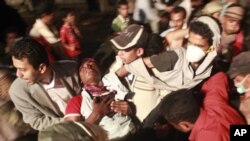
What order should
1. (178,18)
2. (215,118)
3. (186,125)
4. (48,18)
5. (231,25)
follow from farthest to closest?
(48,18) → (178,18) → (231,25) → (186,125) → (215,118)

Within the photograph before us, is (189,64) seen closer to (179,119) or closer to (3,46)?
(179,119)

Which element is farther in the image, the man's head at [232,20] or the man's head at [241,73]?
the man's head at [232,20]

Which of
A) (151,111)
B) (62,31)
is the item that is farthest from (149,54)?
(62,31)

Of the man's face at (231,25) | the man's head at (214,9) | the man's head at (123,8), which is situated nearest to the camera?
the man's face at (231,25)

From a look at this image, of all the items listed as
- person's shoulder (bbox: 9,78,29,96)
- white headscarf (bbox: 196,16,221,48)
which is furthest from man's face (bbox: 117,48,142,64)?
person's shoulder (bbox: 9,78,29,96)

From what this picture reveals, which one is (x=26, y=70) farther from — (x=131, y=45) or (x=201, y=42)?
(x=201, y=42)

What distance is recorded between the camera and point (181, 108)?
238cm

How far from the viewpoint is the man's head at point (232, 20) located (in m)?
3.62

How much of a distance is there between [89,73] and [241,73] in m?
1.13

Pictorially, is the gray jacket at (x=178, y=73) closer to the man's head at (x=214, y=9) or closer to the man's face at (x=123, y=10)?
the man's head at (x=214, y=9)

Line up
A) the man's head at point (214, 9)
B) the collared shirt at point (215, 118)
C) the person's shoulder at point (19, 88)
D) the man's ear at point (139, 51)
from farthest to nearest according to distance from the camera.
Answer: the man's head at point (214, 9), the man's ear at point (139, 51), the person's shoulder at point (19, 88), the collared shirt at point (215, 118)

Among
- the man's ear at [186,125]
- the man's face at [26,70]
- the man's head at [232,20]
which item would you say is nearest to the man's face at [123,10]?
the man's head at [232,20]

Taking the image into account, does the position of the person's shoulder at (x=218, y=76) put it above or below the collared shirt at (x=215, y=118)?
above

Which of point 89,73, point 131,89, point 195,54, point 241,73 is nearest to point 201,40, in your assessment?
point 195,54
